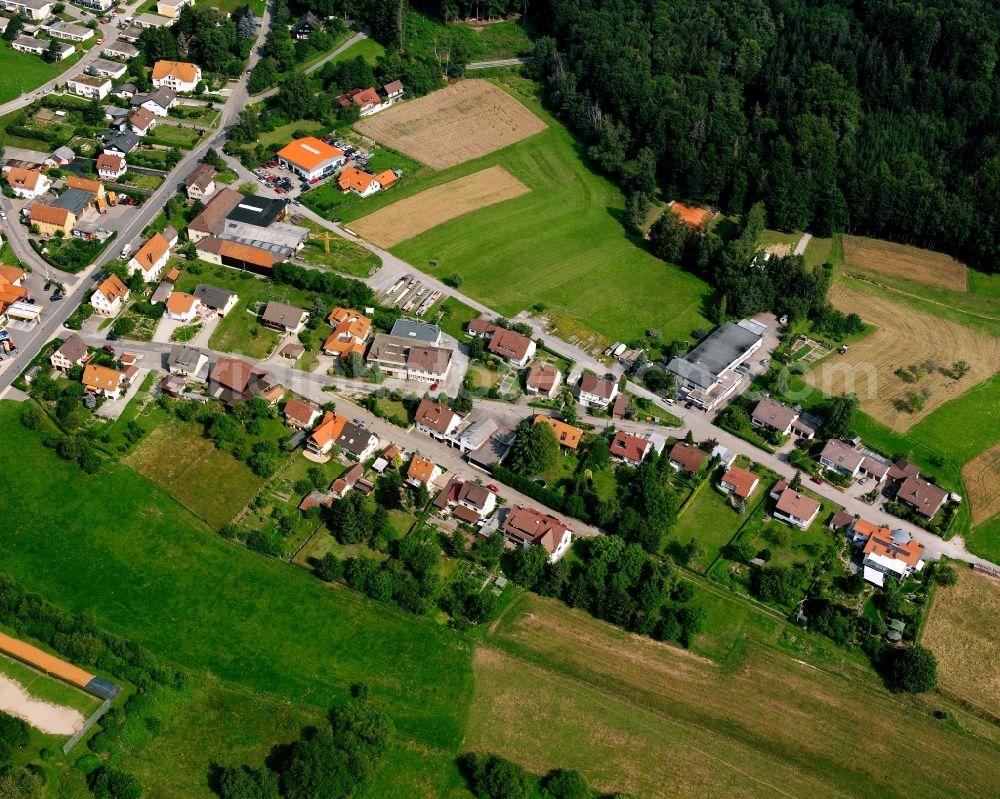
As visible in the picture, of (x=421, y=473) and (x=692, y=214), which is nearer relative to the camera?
(x=421, y=473)

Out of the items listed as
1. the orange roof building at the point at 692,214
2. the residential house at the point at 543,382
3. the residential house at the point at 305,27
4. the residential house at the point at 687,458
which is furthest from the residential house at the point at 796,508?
the residential house at the point at 305,27

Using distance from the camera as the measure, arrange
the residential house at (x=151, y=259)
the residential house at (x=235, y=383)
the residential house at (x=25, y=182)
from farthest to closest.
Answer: the residential house at (x=25, y=182)
the residential house at (x=151, y=259)
the residential house at (x=235, y=383)

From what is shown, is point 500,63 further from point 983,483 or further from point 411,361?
point 983,483

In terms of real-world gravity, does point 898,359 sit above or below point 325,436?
below

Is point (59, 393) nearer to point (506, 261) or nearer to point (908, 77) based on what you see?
point (506, 261)

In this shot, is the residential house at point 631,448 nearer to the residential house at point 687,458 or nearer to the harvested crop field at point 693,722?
the residential house at point 687,458

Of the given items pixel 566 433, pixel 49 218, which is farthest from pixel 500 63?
pixel 566 433
